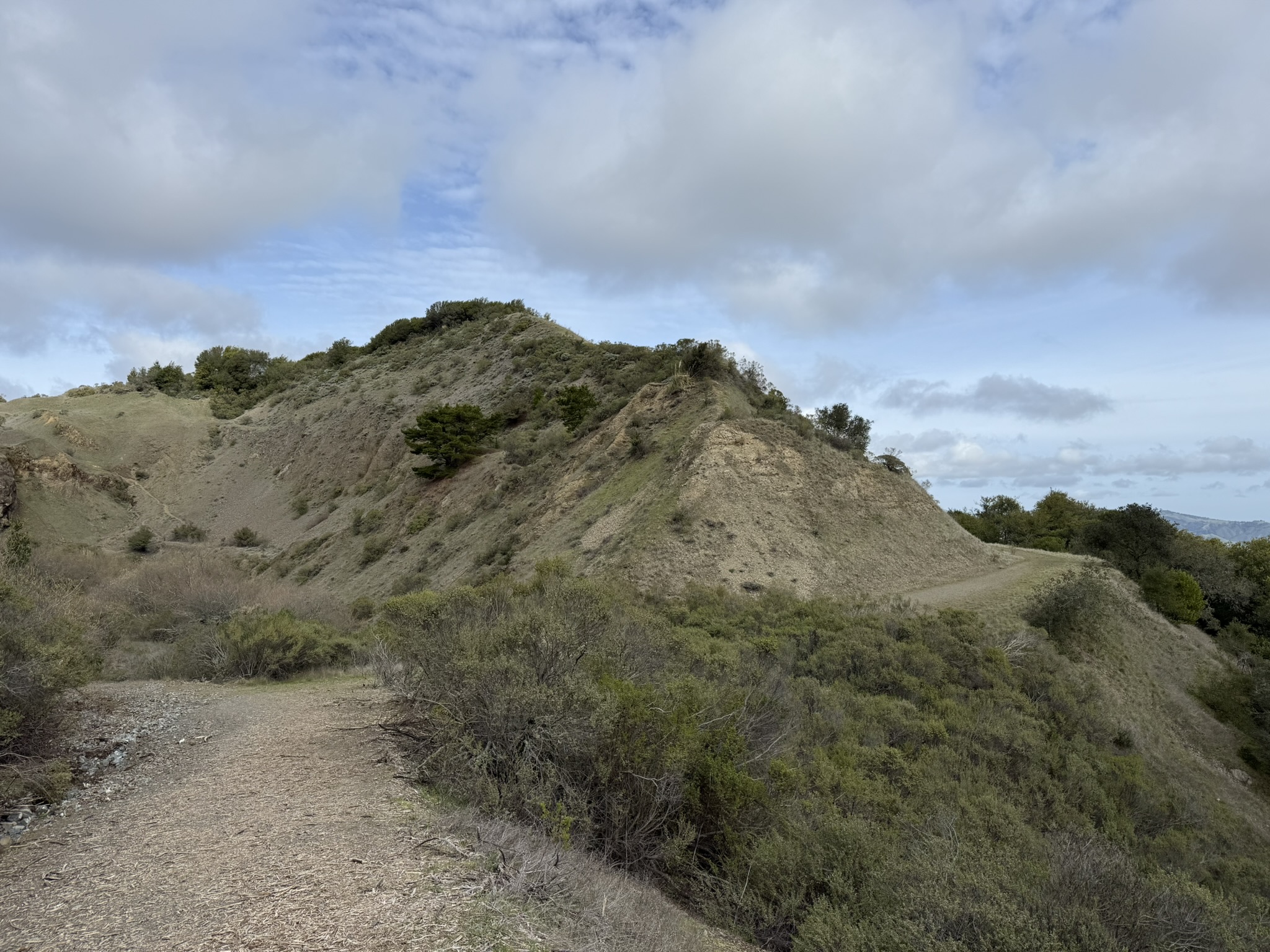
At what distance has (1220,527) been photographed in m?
58.4

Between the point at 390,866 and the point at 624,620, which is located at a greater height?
the point at 624,620

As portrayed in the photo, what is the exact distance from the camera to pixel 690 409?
25.3 m

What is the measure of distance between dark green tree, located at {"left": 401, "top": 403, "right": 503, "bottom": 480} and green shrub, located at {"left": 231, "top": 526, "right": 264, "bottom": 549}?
36.5 feet

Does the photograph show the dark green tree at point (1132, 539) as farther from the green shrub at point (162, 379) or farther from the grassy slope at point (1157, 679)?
the green shrub at point (162, 379)

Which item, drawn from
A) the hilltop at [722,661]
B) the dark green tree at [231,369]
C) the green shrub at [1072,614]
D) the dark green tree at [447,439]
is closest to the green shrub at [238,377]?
the dark green tree at [231,369]

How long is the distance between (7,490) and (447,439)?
2341cm

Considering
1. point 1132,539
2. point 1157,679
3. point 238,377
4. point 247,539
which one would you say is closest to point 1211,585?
point 1132,539

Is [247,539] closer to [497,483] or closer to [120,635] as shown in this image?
[497,483]

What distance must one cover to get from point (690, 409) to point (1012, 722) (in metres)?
15.0

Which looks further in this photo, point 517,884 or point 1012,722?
point 1012,722

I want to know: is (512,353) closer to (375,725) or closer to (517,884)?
(375,725)

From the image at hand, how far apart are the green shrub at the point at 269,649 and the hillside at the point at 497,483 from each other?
22.4 ft

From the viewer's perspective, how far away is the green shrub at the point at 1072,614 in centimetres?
1706

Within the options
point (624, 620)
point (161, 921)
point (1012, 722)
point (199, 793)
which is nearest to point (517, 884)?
A: point (161, 921)
